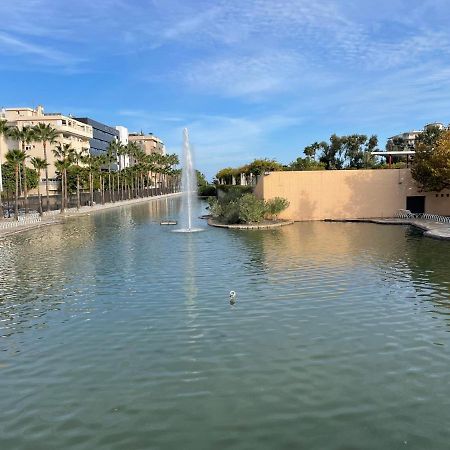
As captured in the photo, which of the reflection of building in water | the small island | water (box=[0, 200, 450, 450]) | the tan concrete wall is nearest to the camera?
water (box=[0, 200, 450, 450])

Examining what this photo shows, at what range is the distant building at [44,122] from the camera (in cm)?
8950

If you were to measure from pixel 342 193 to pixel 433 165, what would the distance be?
26.0 feet

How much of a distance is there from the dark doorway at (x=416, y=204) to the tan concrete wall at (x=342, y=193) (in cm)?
34

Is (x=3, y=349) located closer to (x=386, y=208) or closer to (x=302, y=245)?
(x=302, y=245)

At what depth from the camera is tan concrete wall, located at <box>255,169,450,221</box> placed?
130 feet

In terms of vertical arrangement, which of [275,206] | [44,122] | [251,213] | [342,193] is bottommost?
[251,213]

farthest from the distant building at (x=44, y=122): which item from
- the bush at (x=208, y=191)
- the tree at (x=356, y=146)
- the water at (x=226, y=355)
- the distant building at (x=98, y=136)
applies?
the water at (x=226, y=355)

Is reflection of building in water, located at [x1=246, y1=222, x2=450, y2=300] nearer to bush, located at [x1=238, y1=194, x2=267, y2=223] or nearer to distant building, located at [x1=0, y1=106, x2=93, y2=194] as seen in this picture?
bush, located at [x1=238, y1=194, x2=267, y2=223]

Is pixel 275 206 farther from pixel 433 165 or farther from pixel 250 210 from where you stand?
pixel 433 165

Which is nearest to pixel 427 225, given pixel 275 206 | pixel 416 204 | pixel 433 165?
pixel 433 165

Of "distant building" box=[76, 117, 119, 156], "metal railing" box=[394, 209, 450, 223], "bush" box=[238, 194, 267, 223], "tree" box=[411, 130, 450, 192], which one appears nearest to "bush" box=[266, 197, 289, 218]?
"bush" box=[238, 194, 267, 223]

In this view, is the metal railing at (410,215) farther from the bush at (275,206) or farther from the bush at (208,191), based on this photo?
the bush at (208,191)

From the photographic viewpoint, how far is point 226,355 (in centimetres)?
951

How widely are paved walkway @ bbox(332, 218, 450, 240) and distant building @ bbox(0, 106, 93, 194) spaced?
225 feet
